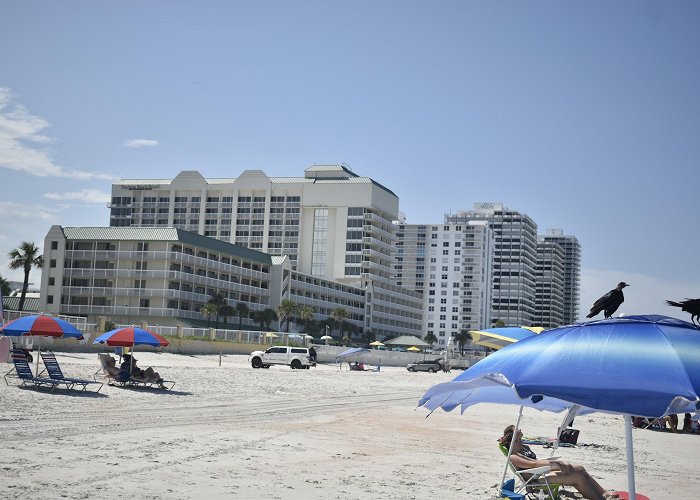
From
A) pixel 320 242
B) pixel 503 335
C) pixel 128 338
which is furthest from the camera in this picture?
pixel 320 242

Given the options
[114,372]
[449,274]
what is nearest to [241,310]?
[114,372]

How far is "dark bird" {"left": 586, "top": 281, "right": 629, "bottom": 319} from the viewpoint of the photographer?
1088cm

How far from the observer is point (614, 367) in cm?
710

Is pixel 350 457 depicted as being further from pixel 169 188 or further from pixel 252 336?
pixel 169 188

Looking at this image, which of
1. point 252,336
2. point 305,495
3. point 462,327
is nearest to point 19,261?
point 252,336

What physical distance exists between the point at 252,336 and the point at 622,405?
69397 mm

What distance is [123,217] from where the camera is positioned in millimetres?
148375

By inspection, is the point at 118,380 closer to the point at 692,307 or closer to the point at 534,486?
the point at 534,486

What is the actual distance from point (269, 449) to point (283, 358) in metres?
42.1

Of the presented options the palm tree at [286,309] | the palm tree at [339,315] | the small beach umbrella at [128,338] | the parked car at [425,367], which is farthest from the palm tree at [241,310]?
the small beach umbrella at [128,338]

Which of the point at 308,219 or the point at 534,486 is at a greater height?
the point at 308,219

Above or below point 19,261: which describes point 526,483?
below

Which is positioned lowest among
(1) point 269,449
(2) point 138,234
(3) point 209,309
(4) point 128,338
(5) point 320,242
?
(1) point 269,449

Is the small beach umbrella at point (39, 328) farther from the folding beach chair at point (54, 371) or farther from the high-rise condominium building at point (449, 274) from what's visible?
the high-rise condominium building at point (449, 274)
